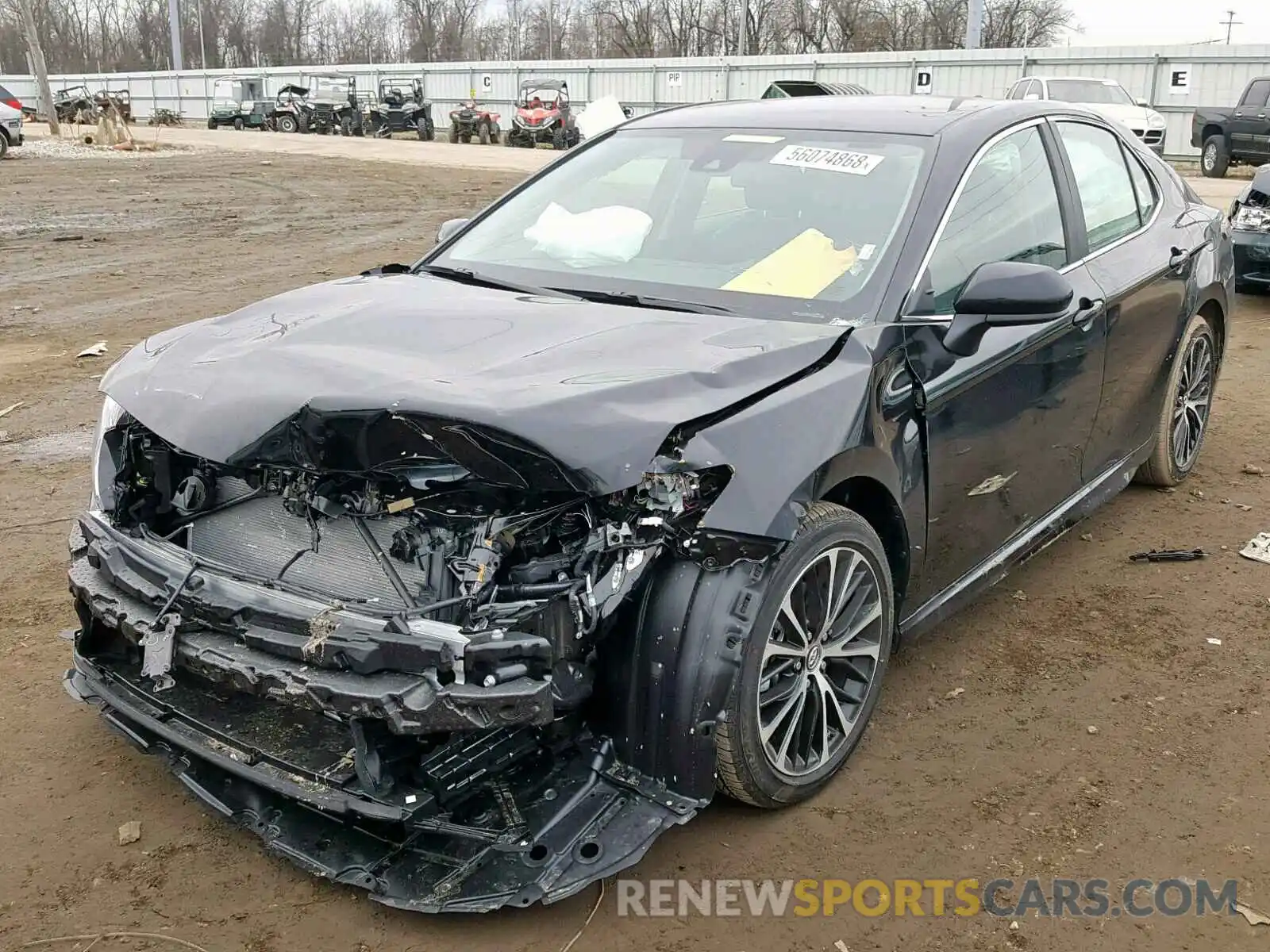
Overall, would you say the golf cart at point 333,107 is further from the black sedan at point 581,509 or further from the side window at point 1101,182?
the black sedan at point 581,509

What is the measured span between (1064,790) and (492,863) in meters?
1.60

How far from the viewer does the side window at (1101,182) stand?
419 cm

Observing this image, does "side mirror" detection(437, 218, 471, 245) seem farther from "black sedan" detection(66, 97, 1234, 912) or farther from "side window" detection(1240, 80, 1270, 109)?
"side window" detection(1240, 80, 1270, 109)

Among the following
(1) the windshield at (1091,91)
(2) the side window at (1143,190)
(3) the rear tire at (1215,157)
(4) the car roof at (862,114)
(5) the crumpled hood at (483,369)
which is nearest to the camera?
(5) the crumpled hood at (483,369)

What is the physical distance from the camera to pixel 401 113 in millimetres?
39000

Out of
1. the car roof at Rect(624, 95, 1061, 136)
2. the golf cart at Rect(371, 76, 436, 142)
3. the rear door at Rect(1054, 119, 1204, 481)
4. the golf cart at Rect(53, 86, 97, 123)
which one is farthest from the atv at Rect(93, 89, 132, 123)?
the rear door at Rect(1054, 119, 1204, 481)

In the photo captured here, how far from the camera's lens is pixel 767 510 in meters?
2.61

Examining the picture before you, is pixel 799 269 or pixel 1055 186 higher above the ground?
pixel 1055 186

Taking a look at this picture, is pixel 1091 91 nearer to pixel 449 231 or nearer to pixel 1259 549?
pixel 1259 549

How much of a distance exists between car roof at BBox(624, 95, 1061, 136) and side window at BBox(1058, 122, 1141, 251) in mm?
136

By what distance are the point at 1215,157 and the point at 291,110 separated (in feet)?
105

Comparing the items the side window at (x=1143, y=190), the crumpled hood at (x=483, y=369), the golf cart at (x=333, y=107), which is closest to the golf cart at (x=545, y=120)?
the golf cart at (x=333, y=107)

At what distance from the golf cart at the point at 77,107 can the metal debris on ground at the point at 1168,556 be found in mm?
44844

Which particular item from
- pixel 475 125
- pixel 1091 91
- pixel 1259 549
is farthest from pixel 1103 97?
pixel 475 125
